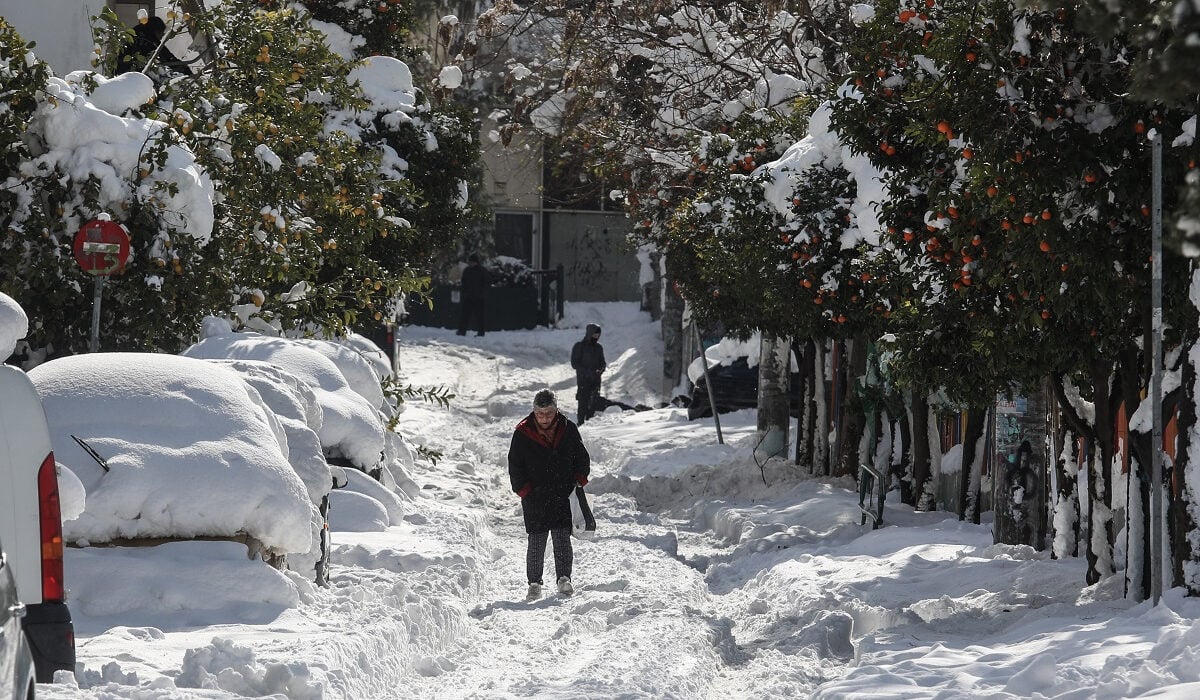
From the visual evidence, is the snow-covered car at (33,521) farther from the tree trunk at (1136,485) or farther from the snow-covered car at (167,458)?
the tree trunk at (1136,485)

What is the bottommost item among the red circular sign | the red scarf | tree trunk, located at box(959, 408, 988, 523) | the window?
tree trunk, located at box(959, 408, 988, 523)

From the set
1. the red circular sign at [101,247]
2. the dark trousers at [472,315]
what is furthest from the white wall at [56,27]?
the dark trousers at [472,315]

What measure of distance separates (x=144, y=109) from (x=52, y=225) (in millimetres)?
1535

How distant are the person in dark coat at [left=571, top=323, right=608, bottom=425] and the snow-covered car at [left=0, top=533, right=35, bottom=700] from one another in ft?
63.8

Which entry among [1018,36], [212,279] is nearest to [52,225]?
[212,279]

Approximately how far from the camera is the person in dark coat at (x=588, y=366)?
23992 mm

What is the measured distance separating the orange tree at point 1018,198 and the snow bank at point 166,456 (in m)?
3.71

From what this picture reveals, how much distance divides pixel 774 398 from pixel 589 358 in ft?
19.1

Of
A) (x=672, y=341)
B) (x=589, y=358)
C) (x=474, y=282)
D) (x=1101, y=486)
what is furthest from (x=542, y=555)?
(x=474, y=282)

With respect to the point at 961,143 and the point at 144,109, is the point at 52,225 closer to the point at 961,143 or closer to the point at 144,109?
the point at 144,109

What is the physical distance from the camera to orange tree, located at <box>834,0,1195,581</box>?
7.00 meters

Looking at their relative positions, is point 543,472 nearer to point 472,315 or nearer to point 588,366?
point 588,366

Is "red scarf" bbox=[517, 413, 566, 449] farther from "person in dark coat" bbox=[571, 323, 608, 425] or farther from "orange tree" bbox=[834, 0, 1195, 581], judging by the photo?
"person in dark coat" bbox=[571, 323, 608, 425]

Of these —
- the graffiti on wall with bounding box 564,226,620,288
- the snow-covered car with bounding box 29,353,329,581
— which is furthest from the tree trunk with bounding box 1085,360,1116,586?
the graffiti on wall with bounding box 564,226,620,288
